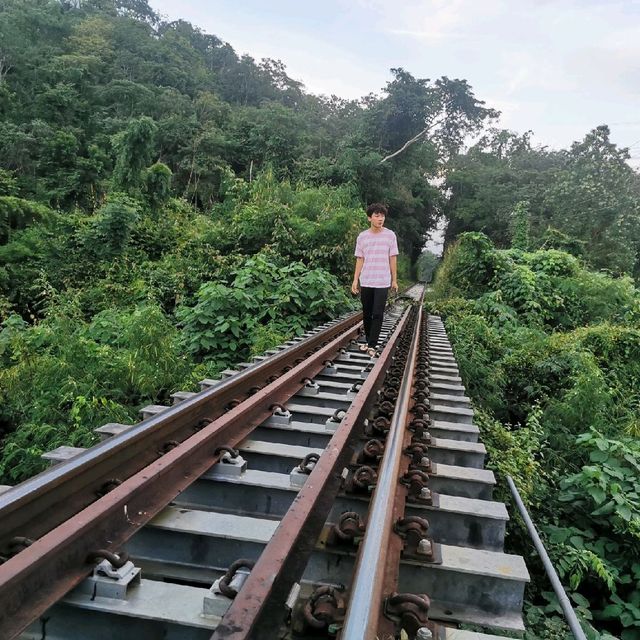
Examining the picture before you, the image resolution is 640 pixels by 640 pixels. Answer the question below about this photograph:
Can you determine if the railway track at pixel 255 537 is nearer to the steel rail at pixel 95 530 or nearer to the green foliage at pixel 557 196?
the steel rail at pixel 95 530

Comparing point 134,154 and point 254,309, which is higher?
point 134,154

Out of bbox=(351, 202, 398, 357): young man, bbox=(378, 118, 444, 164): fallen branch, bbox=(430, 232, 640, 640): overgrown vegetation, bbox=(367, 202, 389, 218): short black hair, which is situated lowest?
bbox=(430, 232, 640, 640): overgrown vegetation

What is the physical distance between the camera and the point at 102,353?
532cm

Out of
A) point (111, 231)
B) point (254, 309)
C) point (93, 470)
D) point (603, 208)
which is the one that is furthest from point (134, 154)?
point (603, 208)

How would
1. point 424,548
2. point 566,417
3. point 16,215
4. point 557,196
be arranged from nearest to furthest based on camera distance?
point 424,548
point 566,417
point 16,215
point 557,196

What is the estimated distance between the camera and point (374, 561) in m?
1.50

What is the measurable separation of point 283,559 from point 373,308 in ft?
14.8

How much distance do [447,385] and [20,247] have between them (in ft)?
43.7

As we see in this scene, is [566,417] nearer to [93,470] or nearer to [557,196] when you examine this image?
[93,470]

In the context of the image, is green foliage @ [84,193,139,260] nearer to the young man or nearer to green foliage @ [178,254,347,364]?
green foliage @ [178,254,347,364]

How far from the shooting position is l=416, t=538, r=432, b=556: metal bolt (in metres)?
1.91

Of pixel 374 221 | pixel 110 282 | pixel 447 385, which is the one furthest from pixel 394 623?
pixel 110 282

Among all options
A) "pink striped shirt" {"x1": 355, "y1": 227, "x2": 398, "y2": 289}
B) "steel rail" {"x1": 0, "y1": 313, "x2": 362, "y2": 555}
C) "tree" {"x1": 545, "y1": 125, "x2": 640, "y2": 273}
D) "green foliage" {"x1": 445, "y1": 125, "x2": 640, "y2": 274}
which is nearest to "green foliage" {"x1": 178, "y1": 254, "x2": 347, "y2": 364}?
"pink striped shirt" {"x1": 355, "y1": 227, "x2": 398, "y2": 289}

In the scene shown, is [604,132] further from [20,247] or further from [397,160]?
[20,247]
